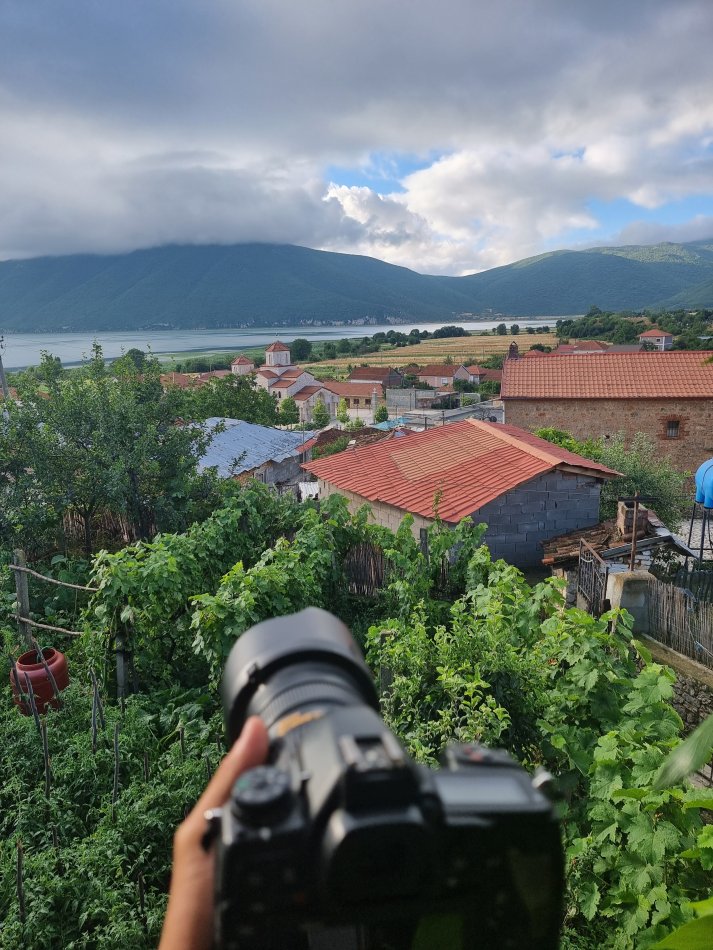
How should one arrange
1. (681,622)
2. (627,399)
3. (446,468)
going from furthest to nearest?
(627,399), (446,468), (681,622)

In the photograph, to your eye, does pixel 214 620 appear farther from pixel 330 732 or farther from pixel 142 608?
pixel 330 732

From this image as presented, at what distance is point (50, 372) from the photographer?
8047 millimetres

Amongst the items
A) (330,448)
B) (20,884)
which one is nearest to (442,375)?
(330,448)

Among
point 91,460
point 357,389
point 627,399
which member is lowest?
point 357,389

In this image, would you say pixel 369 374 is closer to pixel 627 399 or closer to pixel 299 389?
pixel 299 389

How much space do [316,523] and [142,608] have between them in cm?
206

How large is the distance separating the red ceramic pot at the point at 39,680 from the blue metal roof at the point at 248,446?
10.8m

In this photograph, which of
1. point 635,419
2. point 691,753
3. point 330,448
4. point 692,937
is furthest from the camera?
point 330,448

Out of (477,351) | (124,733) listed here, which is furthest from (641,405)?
(477,351)

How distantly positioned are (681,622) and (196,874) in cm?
575

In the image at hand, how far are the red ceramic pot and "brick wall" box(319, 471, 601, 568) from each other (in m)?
4.30

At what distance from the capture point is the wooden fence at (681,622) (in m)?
5.41

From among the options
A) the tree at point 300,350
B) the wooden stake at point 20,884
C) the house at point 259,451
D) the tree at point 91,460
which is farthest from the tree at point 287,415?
the tree at point 300,350

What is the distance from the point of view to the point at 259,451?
18.7 m
